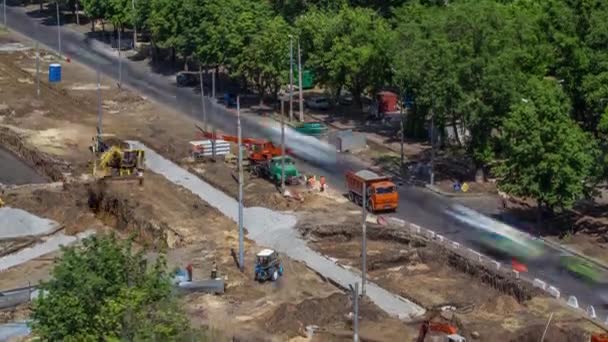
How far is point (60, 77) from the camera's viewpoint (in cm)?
11269

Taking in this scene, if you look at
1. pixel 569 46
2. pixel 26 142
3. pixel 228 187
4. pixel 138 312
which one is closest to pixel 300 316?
pixel 138 312

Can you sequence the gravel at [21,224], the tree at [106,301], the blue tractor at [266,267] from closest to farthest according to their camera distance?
the tree at [106,301] < the blue tractor at [266,267] < the gravel at [21,224]

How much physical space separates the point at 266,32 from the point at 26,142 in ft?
69.0

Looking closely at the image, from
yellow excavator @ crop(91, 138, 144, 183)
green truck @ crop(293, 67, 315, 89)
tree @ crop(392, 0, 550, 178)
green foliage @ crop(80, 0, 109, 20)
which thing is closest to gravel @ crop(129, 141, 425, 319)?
yellow excavator @ crop(91, 138, 144, 183)

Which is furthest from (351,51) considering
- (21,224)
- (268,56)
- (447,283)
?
(447,283)

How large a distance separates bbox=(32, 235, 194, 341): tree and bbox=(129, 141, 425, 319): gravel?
17.2m

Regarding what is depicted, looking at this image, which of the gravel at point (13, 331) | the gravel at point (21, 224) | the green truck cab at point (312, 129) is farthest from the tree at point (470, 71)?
the gravel at point (13, 331)

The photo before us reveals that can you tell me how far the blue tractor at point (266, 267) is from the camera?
58.7 metres

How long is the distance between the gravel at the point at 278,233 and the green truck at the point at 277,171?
3.36 m

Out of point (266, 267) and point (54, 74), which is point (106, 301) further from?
point (54, 74)

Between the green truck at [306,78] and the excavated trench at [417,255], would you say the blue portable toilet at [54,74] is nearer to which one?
the green truck at [306,78]

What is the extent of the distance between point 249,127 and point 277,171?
17907 mm

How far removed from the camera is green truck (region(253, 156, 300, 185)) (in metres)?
74.9

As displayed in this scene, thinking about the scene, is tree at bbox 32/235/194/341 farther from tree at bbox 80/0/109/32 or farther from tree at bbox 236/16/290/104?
tree at bbox 80/0/109/32
